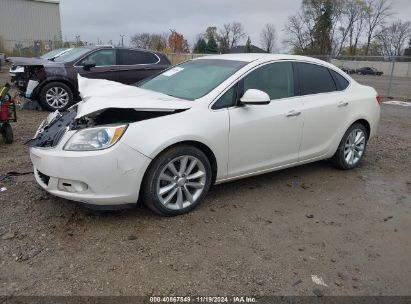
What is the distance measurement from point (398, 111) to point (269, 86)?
953 centimetres

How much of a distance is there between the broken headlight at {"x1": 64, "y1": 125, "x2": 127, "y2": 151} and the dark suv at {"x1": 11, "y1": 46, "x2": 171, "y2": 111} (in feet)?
20.8

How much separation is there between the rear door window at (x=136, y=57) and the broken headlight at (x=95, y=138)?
7.06 m

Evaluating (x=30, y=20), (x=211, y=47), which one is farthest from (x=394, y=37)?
(x=30, y=20)

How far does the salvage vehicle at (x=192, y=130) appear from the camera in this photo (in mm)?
3477

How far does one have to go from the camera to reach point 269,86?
4578 mm

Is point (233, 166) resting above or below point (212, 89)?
below

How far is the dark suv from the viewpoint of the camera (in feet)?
30.6

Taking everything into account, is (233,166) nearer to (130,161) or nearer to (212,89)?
(212,89)

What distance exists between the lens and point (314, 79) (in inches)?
200

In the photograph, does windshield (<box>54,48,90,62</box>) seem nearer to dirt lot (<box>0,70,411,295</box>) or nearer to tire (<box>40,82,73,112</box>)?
tire (<box>40,82,73,112</box>)

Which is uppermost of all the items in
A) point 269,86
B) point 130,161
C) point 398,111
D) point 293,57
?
point 293,57

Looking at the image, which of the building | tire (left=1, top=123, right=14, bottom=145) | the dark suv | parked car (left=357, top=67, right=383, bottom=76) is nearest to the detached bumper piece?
tire (left=1, top=123, right=14, bottom=145)

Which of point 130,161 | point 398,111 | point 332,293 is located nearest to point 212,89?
point 130,161

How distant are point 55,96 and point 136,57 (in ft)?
7.41
